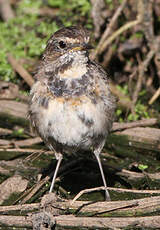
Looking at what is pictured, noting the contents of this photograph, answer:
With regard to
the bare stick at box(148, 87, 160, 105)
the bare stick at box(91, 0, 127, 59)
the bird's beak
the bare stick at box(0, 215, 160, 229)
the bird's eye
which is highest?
the bird's eye

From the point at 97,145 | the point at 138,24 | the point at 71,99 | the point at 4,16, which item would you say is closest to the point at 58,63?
the point at 71,99

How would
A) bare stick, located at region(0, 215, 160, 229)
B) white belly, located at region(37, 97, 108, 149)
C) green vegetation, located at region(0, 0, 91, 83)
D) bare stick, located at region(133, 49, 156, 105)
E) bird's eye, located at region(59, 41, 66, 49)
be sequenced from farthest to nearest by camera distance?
green vegetation, located at region(0, 0, 91, 83), bare stick, located at region(133, 49, 156, 105), bird's eye, located at region(59, 41, 66, 49), white belly, located at region(37, 97, 108, 149), bare stick, located at region(0, 215, 160, 229)

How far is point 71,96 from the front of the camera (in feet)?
17.2

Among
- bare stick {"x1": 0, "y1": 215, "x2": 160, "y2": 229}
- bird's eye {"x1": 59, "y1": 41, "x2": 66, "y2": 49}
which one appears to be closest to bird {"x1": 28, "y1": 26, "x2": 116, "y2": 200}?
bird's eye {"x1": 59, "y1": 41, "x2": 66, "y2": 49}

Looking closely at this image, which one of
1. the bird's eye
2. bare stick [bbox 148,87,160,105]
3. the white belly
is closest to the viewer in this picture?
the white belly

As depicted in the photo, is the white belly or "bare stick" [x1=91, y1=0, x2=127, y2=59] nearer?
the white belly

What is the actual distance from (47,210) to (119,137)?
201 centimetres

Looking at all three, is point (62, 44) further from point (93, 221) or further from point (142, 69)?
point (142, 69)

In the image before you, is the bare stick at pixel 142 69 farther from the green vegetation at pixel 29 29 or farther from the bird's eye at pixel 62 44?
the bird's eye at pixel 62 44

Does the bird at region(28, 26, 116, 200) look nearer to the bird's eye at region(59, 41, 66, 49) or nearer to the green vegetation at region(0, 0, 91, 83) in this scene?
the bird's eye at region(59, 41, 66, 49)

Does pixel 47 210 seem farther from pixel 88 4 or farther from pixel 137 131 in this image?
pixel 88 4

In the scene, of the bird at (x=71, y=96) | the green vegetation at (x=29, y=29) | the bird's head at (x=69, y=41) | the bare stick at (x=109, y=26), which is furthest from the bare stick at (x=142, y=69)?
the bird's head at (x=69, y=41)

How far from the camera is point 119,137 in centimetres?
688

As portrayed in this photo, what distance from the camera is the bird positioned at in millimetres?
5211
